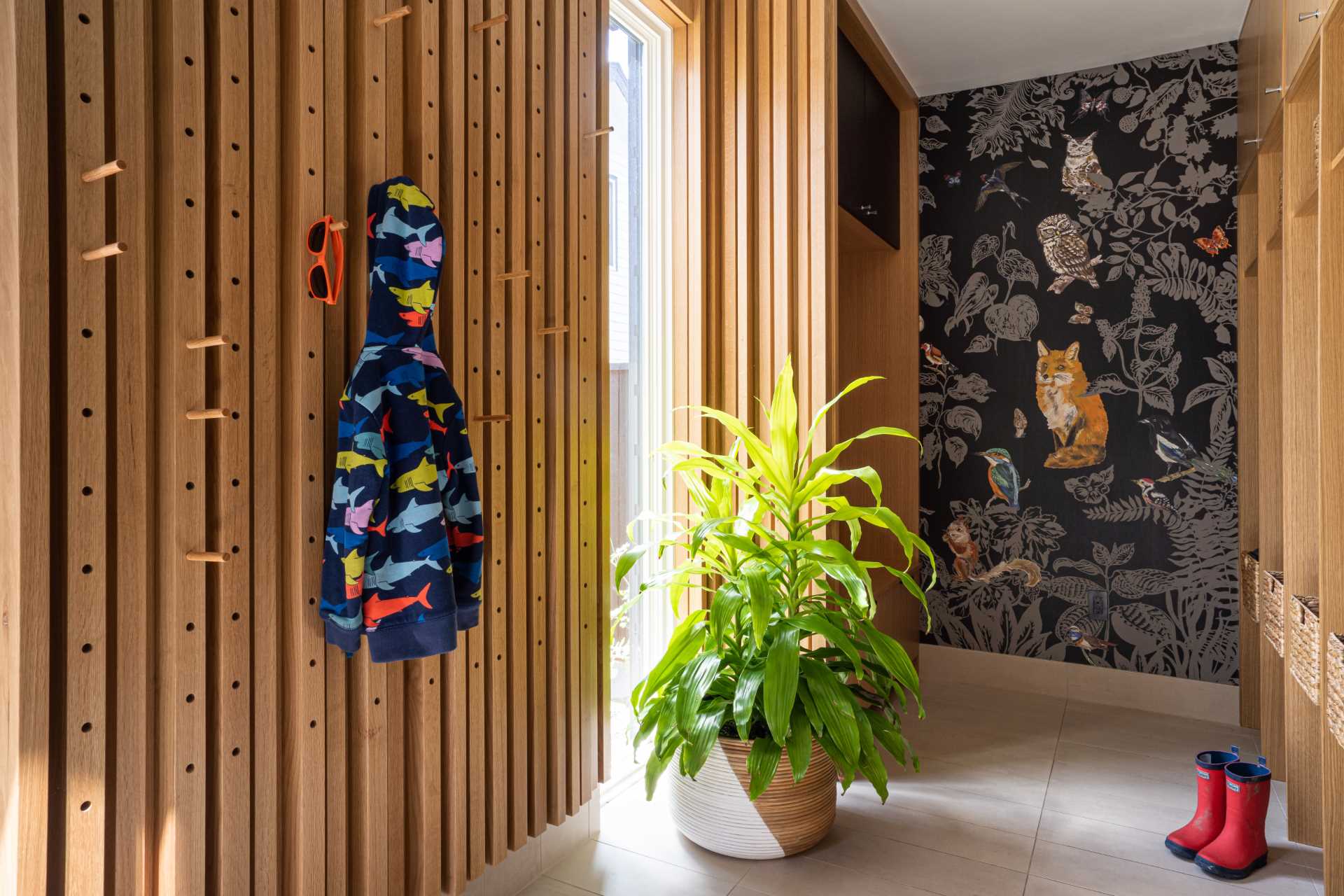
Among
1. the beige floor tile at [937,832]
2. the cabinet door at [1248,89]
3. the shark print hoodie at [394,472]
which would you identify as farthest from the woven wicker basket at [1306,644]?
the shark print hoodie at [394,472]

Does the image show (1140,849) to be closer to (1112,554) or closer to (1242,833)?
(1242,833)

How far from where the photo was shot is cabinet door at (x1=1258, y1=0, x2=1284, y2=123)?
7.87ft

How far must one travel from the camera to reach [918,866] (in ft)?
7.13

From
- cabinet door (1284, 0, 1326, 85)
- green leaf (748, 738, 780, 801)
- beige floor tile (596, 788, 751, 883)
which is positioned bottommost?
beige floor tile (596, 788, 751, 883)

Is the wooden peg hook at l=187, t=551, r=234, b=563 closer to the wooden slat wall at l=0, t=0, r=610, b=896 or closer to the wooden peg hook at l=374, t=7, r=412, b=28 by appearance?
the wooden slat wall at l=0, t=0, r=610, b=896

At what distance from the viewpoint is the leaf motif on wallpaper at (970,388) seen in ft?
12.5

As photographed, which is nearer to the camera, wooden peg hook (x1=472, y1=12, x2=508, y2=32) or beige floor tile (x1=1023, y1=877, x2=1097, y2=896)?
wooden peg hook (x1=472, y1=12, x2=508, y2=32)

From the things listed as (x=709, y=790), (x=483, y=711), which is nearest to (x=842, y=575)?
(x=709, y=790)

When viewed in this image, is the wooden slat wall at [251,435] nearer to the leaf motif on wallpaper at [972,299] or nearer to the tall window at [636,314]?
the tall window at [636,314]

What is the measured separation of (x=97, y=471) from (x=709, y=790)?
1.65 meters

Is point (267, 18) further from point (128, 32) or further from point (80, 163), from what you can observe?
point (80, 163)

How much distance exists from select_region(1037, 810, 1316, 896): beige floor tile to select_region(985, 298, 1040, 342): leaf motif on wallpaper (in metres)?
2.07

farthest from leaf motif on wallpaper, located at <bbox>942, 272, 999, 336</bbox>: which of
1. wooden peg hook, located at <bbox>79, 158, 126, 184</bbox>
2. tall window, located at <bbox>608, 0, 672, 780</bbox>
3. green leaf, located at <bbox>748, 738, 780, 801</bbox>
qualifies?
wooden peg hook, located at <bbox>79, 158, 126, 184</bbox>

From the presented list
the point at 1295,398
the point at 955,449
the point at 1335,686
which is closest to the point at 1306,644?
the point at 1335,686
